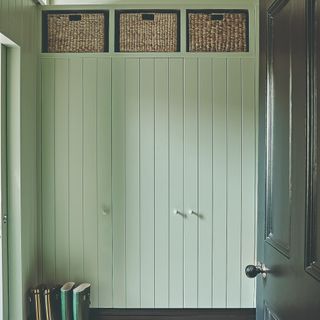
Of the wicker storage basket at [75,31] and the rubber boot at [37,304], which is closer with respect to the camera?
the rubber boot at [37,304]

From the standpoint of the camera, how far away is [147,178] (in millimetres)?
2656

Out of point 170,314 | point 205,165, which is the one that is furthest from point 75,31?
point 170,314

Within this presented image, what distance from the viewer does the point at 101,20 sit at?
2.67 metres

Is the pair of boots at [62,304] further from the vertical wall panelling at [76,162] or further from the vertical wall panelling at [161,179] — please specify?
the vertical wall panelling at [161,179]

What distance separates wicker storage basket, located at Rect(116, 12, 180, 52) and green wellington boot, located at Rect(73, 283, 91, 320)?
4.98 ft

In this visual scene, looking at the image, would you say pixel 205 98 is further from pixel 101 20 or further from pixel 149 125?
pixel 101 20

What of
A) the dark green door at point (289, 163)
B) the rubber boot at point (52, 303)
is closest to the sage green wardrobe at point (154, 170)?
the rubber boot at point (52, 303)

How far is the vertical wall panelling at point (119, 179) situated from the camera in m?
2.65

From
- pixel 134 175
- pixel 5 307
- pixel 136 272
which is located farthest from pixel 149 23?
pixel 5 307

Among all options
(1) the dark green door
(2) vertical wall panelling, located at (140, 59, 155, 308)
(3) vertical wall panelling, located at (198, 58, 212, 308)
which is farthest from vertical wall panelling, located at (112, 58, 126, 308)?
(1) the dark green door

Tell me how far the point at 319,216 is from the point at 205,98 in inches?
69.0

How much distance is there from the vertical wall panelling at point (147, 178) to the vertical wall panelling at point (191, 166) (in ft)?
0.71

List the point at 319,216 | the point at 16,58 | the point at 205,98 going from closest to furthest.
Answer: the point at 319,216 → the point at 16,58 → the point at 205,98

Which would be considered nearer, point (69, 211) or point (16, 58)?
point (16, 58)
